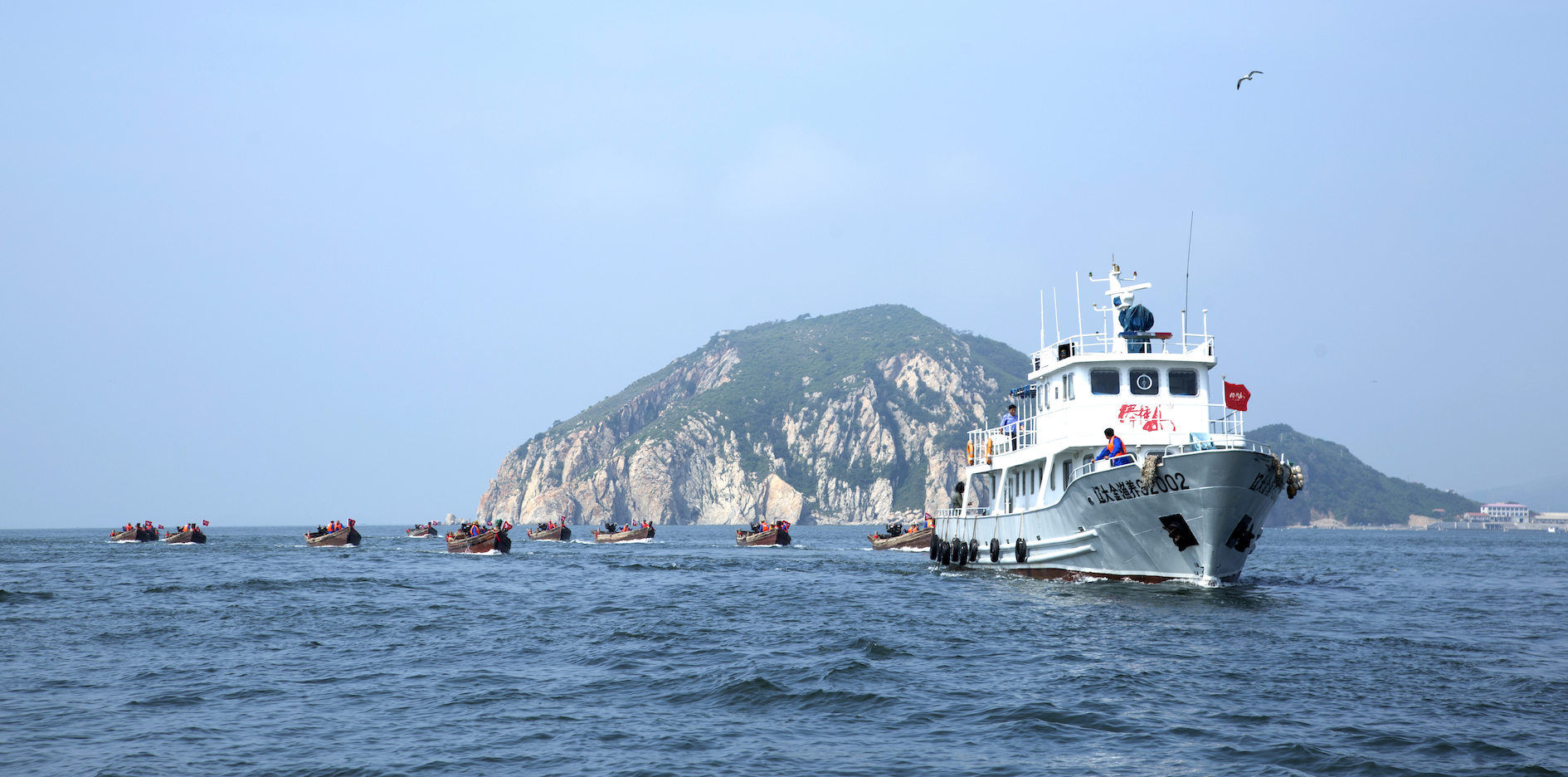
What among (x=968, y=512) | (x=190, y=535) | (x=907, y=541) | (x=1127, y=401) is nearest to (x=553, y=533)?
(x=190, y=535)

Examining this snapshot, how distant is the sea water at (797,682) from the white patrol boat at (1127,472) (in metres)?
1.33

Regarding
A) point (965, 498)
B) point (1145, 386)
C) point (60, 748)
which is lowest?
point (60, 748)

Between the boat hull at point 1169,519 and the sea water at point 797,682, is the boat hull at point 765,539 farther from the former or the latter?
the boat hull at point 1169,519

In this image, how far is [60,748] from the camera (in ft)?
43.1

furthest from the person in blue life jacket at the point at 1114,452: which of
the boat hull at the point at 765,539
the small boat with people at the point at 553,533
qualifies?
the small boat with people at the point at 553,533

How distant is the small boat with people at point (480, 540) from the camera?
69438 millimetres

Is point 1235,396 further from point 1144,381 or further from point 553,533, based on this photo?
point 553,533

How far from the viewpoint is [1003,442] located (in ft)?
135

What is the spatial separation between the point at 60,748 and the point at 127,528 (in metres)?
102

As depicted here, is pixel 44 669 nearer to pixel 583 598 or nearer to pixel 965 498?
pixel 583 598

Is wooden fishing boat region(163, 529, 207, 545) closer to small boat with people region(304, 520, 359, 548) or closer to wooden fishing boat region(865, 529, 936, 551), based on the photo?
small boat with people region(304, 520, 359, 548)

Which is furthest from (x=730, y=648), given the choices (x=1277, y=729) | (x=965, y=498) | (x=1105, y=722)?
(x=965, y=498)

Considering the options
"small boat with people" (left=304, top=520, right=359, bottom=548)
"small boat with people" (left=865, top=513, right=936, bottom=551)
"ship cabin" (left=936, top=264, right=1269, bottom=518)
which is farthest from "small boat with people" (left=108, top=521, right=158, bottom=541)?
"ship cabin" (left=936, top=264, right=1269, bottom=518)

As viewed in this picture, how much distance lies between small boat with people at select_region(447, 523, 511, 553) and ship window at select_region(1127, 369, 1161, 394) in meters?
46.8
